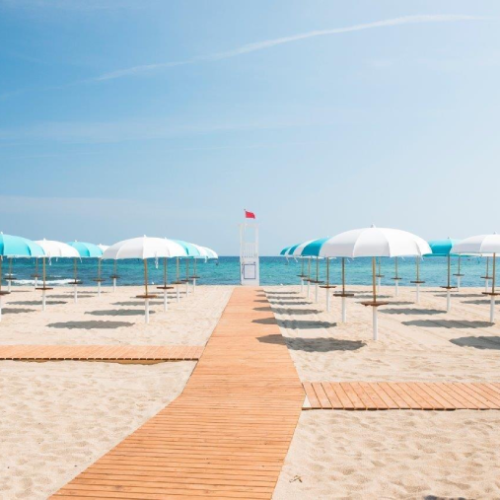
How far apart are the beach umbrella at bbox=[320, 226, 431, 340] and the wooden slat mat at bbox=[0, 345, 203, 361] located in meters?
3.41

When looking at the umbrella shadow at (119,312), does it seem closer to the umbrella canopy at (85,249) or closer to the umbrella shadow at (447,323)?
the umbrella canopy at (85,249)

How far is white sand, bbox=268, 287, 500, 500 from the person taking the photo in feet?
13.2

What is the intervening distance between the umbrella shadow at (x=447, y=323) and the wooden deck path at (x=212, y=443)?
621 centimetres

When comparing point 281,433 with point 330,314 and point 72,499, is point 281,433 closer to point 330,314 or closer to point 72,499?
point 72,499

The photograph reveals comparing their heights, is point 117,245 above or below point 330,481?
above

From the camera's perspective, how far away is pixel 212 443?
15.7 feet

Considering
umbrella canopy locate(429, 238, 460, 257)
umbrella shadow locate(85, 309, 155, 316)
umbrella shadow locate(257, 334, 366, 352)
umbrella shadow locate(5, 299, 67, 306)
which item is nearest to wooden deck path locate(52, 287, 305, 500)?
umbrella shadow locate(257, 334, 366, 352)

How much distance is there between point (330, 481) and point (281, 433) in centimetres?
98

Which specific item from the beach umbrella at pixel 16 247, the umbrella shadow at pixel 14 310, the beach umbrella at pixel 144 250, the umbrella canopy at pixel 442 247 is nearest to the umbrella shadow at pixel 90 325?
the beach umbrella at pixel 144 250

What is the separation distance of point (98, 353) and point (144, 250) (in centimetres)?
415

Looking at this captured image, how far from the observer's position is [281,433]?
5035mm

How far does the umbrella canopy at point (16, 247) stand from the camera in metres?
12.8

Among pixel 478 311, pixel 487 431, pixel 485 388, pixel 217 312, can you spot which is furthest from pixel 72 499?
pixel 478 311

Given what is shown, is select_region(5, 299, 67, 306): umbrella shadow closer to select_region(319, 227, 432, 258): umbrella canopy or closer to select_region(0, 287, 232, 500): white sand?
select_region(0, 287, 232, 500): white sand
